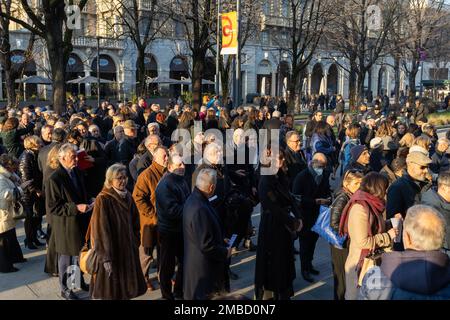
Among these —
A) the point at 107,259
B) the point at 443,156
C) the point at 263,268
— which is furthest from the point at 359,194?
the point at 443,156

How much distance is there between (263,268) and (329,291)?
1331mm

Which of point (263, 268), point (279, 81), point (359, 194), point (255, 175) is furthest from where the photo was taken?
point (279, 81)

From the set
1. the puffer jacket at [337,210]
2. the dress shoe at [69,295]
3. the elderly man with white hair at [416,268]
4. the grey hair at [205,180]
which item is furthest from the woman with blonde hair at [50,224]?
the elderly man with white hair at [416,268]

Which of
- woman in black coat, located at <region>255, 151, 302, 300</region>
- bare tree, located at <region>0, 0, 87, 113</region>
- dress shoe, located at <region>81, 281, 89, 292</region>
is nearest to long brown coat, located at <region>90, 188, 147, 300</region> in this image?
dress shoe, located at <region>81, 281, 89, 292</region>

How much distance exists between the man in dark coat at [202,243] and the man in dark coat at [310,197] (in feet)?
6.15

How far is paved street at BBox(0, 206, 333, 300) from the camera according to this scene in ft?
19.7

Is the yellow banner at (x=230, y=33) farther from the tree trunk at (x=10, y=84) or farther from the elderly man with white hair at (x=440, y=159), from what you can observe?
the tree trunk at (x=10, y=84)

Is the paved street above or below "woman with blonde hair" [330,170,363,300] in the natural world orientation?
below

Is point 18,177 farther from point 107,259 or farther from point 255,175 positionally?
point 255,175

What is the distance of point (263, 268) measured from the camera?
5.28 meters

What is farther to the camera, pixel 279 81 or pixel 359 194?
pixel 279 81

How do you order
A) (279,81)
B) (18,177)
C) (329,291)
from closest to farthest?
(329,291), (18,177), (279,81)

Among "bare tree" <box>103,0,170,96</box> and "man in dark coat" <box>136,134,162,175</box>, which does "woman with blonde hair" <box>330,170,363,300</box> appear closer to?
"man in dark coat" <box>136,134,162,175</box>

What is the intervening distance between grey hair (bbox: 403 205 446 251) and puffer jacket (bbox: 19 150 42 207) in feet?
19.4
